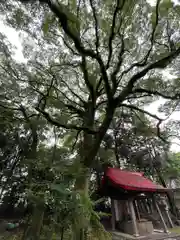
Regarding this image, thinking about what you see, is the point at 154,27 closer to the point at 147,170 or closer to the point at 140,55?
the point at 140,55

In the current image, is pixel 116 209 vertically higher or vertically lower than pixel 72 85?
lower

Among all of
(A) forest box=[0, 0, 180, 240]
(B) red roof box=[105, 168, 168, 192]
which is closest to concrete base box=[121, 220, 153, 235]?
(B) red roof box=[105, 168, 168, 192]

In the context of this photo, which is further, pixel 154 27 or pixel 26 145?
pixel 26 145

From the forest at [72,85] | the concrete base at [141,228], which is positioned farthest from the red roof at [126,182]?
the concrete base at [141,228]

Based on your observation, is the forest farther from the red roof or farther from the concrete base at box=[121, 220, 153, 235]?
the concrete base at box=[121, 220, 153, 235]

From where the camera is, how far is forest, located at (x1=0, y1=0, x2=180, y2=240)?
3.03 metres

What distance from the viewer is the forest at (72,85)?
3.03 meters

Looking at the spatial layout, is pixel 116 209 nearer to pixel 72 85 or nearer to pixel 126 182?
pixel 126 182

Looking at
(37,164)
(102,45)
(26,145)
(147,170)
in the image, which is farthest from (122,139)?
(37,164)

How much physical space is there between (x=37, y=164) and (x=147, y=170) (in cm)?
1159

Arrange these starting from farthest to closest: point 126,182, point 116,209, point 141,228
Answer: point 116,209 → point 126,182 → point 141,228

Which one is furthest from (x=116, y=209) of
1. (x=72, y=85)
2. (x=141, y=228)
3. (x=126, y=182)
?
(x=72, y=85)

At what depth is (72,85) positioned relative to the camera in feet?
28.2

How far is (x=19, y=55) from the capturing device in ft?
22.5
